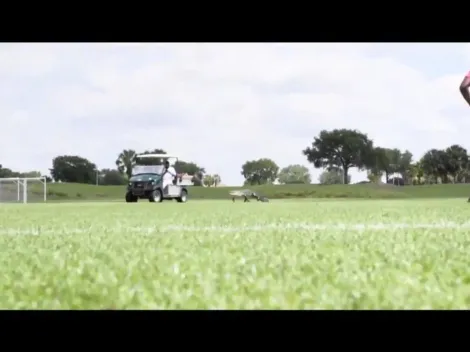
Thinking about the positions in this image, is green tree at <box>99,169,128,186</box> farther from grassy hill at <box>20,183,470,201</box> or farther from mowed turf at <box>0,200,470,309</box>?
mowed turf at <box>0,200,470,309</box>

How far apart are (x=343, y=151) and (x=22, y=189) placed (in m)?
14.1

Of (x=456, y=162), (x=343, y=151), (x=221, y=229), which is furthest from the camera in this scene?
(x=456, y=162)

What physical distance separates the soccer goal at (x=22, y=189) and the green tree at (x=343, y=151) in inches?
471

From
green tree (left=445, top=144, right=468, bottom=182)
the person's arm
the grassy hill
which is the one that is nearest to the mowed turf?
the person's arm

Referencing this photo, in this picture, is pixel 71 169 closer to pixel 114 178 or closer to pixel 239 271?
pixel 114 178

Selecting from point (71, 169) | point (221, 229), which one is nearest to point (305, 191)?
point (71, 169)

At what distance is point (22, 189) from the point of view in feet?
69.5
